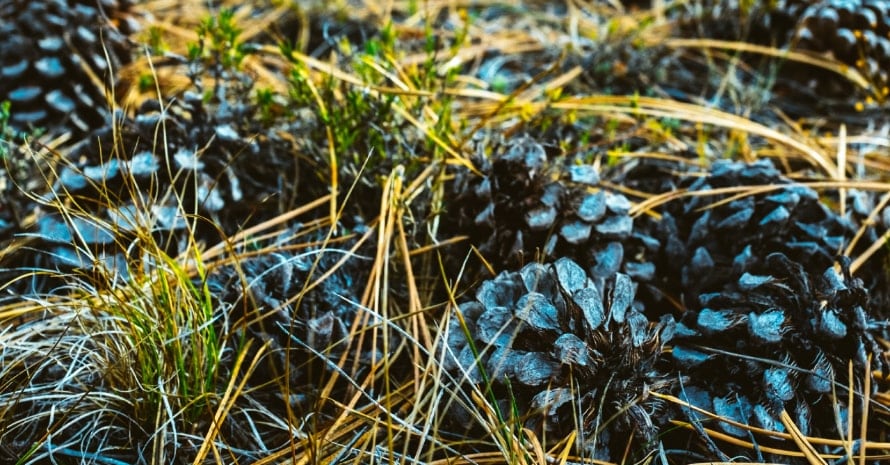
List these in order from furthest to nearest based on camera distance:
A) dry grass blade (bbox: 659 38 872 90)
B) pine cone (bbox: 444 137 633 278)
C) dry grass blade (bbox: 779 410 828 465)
→ 1. dry grass blade (bbox: 659 38 872 90)
2. pine cone (bbox: 444 137 633 278)
3. dry grass blade (bbox: 779 410 828 465)

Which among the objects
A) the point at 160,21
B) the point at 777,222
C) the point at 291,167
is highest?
the point at 160,21

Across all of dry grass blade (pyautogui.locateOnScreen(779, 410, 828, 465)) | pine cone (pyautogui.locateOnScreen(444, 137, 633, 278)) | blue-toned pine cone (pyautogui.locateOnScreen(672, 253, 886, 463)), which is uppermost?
pine cone (pyautogui.locateOnScreen(444, 137, 633, 278))

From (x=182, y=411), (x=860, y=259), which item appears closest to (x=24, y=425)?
(x=182, y=411)

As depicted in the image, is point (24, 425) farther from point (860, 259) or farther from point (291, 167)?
point (860, 259)

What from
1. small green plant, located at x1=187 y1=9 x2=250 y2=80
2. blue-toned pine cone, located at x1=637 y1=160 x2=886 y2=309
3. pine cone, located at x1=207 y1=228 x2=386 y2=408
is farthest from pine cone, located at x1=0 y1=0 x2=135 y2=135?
blue-toned pine cone, located at x1=637 y1=160 x2=886 y2=309

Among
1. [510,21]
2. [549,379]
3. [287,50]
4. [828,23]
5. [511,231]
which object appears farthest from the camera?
[510,21]

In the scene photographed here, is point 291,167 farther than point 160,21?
No

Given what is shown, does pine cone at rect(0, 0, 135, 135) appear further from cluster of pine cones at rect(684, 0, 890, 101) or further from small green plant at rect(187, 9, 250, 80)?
cluster of pine cones at rect(684, 0, 890, 101)
